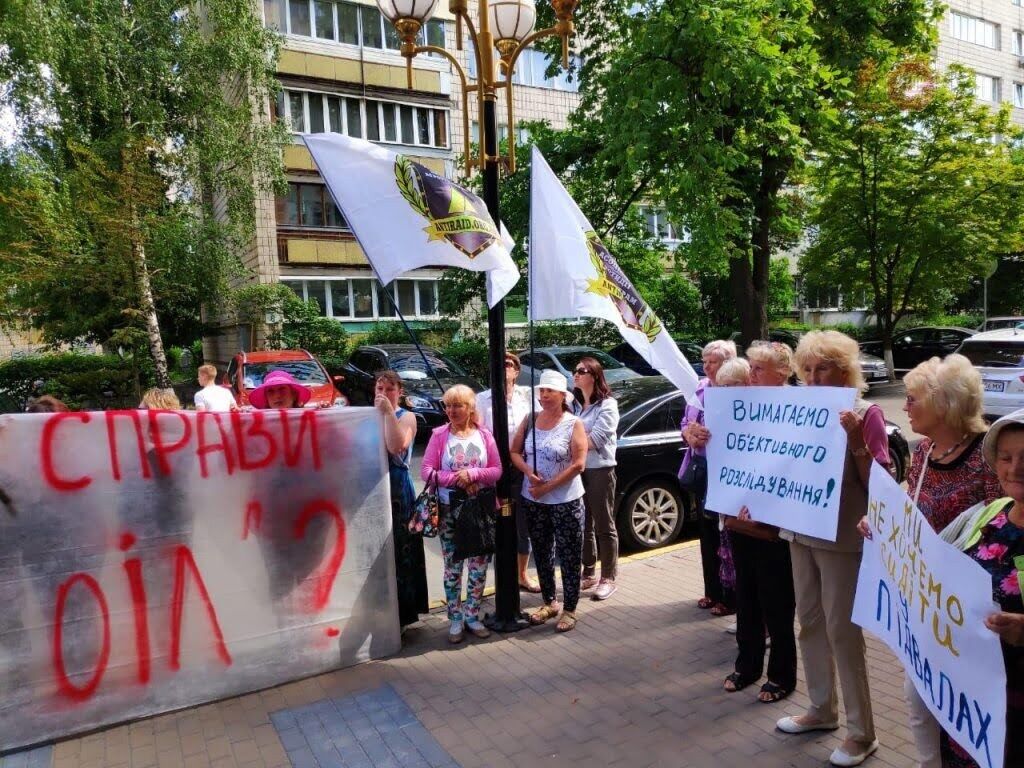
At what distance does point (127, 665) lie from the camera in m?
3.92

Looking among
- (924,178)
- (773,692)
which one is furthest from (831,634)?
(924,178)

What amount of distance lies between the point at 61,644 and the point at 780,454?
157 inches

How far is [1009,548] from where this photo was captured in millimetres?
2158

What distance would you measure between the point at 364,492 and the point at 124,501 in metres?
1.38

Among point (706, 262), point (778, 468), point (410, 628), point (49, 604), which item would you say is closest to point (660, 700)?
point (778, 468)

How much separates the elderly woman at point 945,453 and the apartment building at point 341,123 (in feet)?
71.3

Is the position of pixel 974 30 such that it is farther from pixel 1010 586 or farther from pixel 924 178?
pixel 1010 586

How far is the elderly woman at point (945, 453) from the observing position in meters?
2.61

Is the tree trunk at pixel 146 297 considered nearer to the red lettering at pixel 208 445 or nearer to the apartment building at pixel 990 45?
the red lettering at pixel 208 445

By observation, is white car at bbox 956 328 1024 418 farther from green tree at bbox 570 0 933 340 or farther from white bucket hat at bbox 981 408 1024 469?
white bucket hat at bbox 981 408 1024 469

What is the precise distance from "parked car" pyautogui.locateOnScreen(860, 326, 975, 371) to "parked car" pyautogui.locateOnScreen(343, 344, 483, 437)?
15.1 m

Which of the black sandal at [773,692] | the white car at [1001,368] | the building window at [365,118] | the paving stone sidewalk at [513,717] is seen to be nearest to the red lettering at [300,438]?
the paving stone sidewalk at [513,717]

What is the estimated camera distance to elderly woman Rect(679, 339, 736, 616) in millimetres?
4629

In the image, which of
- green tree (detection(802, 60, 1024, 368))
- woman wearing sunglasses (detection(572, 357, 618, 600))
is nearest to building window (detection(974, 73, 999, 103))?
green tree (detection(802, 60, 1024, 368))
